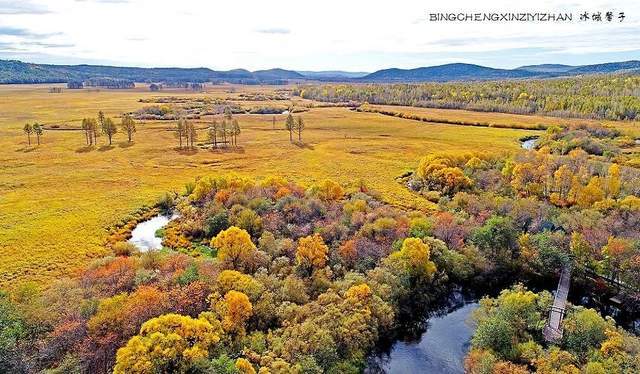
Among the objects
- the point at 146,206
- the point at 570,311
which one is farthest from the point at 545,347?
the point at 146,206

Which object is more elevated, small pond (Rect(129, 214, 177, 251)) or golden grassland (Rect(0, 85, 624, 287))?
golden grassland (Rect(0, 85, 624, 287))

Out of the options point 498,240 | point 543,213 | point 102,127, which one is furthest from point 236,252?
point 102,127

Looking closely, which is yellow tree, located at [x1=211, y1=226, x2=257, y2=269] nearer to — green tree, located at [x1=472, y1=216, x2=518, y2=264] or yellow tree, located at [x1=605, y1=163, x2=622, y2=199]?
green tree, located at [x1=472, y1=216, x2=518, y2=264]

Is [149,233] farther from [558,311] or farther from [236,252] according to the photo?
[558,311]

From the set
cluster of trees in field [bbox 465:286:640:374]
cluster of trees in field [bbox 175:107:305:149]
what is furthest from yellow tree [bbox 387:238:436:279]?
cluster of trees in field [bbox 175:107:305:149]

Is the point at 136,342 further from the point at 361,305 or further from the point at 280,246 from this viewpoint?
the point at 280,246

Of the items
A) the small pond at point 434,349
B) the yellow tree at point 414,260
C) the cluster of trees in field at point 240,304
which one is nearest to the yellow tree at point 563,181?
the cluster of trees in field at point 240,304

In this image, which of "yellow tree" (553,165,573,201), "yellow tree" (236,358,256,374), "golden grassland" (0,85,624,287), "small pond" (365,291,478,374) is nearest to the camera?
"yellow tree" (236,358,256,374)
